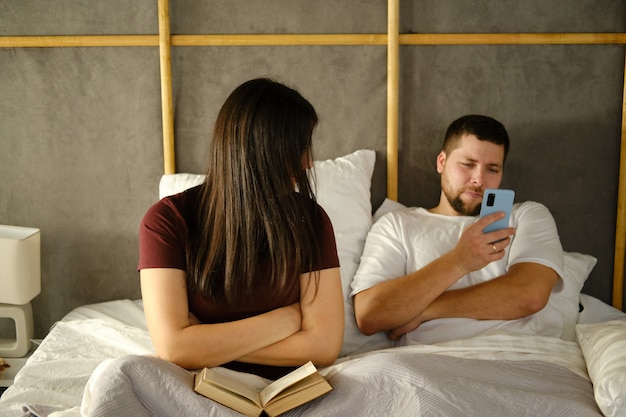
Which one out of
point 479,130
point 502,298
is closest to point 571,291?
point 502,298

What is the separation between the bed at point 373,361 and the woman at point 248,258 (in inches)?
4.0

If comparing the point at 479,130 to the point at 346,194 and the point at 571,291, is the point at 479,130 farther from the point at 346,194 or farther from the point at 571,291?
the point at 571,291

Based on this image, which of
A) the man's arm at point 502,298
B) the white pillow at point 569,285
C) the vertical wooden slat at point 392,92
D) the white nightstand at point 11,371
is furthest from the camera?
the vertical wooden slat at point 392,92

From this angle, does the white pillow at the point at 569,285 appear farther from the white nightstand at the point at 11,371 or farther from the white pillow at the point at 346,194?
the white nightstand at the point at 11,371

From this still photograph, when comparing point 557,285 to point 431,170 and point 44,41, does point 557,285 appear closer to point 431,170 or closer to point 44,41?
point 431,170

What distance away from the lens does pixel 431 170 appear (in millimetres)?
2428

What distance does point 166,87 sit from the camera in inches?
92.2

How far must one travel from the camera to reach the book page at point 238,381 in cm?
134

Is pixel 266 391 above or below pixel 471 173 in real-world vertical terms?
below

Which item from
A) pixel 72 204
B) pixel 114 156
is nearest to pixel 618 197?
pixel 114 156

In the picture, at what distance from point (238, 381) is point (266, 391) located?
0.23 feet

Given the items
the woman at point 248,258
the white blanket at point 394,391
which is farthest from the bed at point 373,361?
the woman at point 248,258

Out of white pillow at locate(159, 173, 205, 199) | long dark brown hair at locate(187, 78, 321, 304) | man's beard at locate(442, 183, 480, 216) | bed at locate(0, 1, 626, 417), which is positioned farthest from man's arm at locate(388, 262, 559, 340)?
white pillow at locate(159, 173, 205, 199)

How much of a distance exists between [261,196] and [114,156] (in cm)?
113
